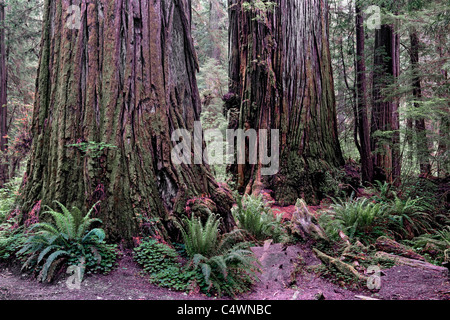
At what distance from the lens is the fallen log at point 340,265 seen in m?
3.86

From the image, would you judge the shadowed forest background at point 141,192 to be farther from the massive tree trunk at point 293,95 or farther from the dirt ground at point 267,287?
the massive tree trunk at point 293,95

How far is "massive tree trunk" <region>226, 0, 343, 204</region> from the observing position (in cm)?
838

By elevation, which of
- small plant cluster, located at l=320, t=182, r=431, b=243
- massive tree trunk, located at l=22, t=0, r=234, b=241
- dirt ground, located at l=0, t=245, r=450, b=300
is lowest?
dirt ground, located at l=0, t=245, r=450, b=300

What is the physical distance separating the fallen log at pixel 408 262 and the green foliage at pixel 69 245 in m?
3.67

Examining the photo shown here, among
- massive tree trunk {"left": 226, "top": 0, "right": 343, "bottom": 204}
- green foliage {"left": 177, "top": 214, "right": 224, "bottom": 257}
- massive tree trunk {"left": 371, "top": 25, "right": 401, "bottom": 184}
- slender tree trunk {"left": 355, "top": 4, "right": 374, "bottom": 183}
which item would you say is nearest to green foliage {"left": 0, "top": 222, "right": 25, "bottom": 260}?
green foliage {"left": 177, "top": 214, "right": 224, "bottom": 257}

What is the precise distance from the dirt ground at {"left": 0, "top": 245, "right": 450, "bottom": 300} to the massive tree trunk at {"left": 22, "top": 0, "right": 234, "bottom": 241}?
2.42 ft

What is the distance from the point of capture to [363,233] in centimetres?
549

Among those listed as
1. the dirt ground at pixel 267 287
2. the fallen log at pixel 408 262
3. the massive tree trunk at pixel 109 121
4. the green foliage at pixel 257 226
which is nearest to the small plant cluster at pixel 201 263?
the dirt ground at pixel 267 287

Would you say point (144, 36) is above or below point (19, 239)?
above

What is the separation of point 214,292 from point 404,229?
430cm

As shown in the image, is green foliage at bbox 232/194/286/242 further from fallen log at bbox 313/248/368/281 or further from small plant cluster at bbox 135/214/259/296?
small plant cluster at bbox 135/214/259/296

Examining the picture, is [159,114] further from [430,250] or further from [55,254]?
[430,250]

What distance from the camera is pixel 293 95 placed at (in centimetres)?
873
